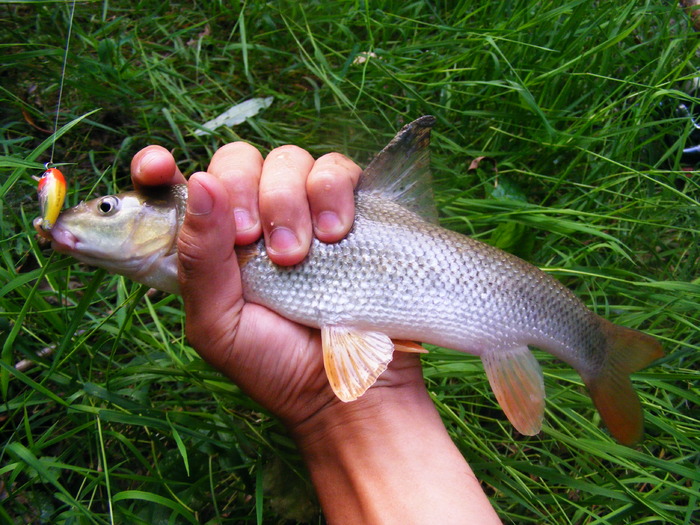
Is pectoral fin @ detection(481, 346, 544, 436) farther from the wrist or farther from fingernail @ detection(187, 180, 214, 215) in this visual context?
fingernail @ detection(187, 180, 214, 215)

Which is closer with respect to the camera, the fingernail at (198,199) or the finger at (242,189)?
the fingernail at (198,199)

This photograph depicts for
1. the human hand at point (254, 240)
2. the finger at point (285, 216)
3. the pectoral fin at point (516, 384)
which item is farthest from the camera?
the pectoral fin at point (516, 384)

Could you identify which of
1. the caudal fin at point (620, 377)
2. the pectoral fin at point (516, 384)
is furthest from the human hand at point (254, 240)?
the caudal fin at point (620, 377)

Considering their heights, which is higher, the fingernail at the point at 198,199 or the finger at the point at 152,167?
the fingernail at the point at 198,199

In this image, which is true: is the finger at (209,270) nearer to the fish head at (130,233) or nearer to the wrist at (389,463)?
the fish head at (130,233)

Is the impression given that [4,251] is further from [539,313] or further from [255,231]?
[539,313]

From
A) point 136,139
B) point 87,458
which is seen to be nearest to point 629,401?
point 87,458
